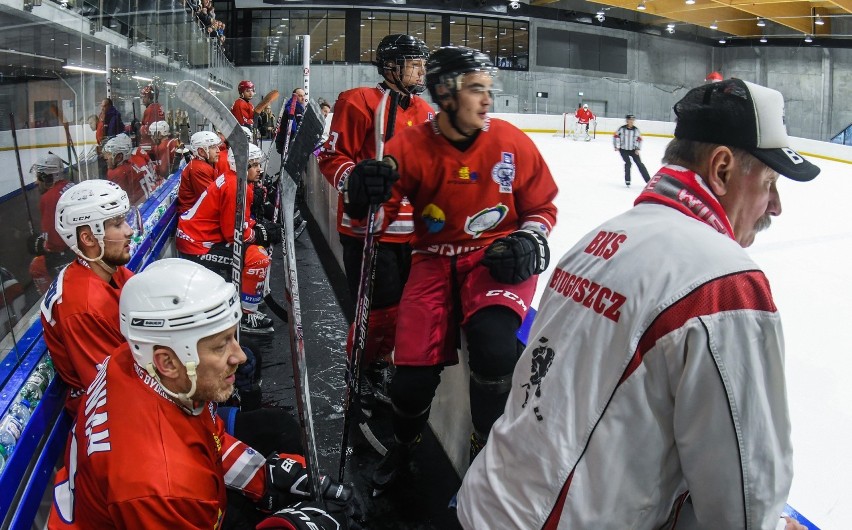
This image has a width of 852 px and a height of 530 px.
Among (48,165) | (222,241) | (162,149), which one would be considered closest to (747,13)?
(162,149)

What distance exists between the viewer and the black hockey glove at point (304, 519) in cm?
150

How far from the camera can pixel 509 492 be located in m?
1.08

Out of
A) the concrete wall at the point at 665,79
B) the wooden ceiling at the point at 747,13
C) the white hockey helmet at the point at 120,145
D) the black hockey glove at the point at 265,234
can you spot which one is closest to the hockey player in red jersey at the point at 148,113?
the white hockey helmet at the point at 120,145

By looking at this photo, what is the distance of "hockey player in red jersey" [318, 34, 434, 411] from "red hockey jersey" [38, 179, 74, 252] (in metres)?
1.04

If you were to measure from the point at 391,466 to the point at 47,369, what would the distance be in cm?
114

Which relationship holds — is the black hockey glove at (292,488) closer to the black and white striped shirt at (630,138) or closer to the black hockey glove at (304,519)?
the black hockey glove at (304,519)

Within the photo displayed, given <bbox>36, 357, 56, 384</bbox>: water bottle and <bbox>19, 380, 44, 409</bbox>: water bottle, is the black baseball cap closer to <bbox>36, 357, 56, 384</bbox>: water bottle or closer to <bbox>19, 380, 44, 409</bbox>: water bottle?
<bbox>19, 380, 44, 409</bbox>: water bottle

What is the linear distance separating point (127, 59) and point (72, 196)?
2.69m

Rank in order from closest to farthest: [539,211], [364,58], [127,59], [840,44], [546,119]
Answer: [539,211]
[127,59]
[546,119]
[840,44]
[364,58]

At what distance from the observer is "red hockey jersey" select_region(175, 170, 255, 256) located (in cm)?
420

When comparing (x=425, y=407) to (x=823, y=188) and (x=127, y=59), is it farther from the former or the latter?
(x=823, y=188)

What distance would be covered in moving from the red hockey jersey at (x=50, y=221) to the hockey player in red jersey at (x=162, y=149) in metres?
3.10

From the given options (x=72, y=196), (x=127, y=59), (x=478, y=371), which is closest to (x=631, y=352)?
(x=478, y=371)

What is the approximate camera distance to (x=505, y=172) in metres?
2.17
